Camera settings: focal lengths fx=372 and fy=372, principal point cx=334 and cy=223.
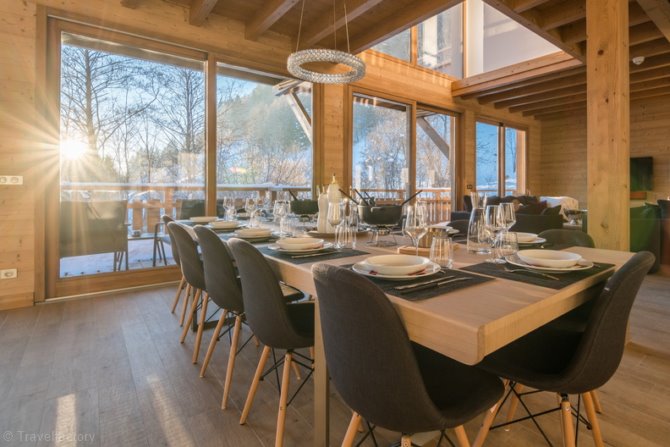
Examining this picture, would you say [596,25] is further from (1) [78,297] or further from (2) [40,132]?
(1) [78,297]

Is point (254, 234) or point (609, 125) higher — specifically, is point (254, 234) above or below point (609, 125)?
below

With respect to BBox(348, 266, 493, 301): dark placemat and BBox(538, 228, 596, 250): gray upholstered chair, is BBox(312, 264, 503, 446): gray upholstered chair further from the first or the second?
BBox(538, 228, 596, 250): gray upholstered chair

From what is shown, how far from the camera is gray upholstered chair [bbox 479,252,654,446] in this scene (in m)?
1.00

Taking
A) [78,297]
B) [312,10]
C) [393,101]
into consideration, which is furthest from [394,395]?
[393,101]

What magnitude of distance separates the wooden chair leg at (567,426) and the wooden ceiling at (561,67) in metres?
3.78

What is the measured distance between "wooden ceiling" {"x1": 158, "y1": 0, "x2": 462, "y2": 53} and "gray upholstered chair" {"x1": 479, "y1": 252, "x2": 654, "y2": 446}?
3360mm

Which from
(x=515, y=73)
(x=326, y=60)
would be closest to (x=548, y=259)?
(x=326, y=60)

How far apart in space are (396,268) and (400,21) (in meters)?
3.86

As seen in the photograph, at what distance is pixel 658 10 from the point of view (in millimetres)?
3730

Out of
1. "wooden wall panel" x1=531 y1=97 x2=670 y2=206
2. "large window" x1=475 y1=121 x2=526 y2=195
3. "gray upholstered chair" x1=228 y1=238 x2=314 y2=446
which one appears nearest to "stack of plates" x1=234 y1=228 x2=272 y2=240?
"gray upholstered chair" x1=228 y1=238 x2=314 y2=446

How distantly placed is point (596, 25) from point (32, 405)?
3996mm

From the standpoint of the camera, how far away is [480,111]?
729 centimetres

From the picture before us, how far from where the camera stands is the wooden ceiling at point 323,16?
12.2 feet

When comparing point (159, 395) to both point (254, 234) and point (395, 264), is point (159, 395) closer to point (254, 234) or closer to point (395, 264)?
point (254, 234)
